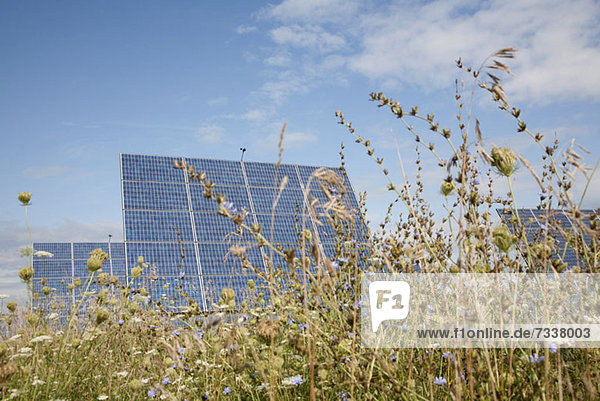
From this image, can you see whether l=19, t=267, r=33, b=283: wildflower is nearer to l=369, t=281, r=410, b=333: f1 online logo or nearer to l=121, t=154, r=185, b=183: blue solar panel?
l=369, t=281, r=410, b=333: f1 online logo

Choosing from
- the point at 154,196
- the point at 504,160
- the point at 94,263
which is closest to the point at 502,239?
the point at 504,160

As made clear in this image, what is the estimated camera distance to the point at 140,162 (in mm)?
13141

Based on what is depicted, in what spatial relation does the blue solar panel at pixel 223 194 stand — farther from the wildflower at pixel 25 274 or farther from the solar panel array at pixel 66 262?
the wildflower at pixel 25 274

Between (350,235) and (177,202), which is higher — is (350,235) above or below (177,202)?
below

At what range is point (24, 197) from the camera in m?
4.09

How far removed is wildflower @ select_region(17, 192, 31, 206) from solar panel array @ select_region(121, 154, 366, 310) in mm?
4766

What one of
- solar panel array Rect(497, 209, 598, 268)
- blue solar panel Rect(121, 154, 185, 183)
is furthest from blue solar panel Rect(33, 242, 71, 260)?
solar panel array Rect(497, 209, 598, 268)

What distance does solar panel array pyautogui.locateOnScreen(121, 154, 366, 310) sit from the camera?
1003cm

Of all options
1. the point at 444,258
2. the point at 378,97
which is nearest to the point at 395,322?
the point at 444,258

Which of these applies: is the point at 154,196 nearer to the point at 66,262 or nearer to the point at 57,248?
the point at 66,262

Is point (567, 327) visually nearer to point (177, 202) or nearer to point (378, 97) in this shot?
point (378, 97)

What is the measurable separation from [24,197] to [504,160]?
13.1ft

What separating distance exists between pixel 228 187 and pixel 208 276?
373cm

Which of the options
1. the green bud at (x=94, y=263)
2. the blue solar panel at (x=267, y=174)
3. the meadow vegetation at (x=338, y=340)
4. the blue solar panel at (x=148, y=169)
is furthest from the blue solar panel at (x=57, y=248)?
the green bud at (x=94, y=263)
